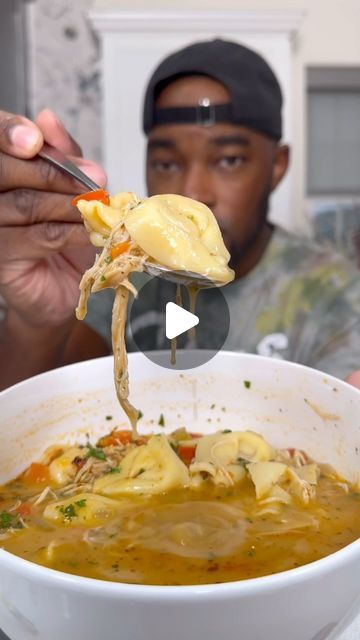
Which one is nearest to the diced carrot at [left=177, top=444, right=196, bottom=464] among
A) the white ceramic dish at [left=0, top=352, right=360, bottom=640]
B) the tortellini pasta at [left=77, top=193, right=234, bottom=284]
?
the white ceramic dish at [left=0, top=352, right=360, bottom=640]

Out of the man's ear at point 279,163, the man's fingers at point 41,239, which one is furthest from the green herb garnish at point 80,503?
the man's ear at point 279,163

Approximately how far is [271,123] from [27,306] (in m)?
1.33

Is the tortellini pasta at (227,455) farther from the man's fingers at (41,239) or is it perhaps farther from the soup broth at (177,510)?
the man's fingers at (41,239)

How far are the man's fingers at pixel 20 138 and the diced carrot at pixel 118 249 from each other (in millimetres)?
243

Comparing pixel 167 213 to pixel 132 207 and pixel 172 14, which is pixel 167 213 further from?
pixel 172 14

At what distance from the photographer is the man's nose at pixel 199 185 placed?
7.54 ft

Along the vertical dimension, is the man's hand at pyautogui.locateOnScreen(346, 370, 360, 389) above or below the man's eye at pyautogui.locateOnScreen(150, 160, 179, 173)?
below

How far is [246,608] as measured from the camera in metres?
0.52

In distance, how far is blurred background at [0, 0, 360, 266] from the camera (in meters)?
3.56

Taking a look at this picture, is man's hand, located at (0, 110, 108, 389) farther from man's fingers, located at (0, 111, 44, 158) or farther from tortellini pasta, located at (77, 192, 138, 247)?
tortellini pasta, located at (77, 192, 138, 247)

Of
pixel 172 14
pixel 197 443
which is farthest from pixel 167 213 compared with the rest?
pixel 172 14

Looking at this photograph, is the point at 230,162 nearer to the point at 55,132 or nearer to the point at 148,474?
the point at 55,132

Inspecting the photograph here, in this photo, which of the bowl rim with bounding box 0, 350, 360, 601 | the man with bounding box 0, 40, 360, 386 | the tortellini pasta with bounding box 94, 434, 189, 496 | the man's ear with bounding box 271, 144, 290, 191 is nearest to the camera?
the bowl rim with bounding box 0, 350, 360, 601
